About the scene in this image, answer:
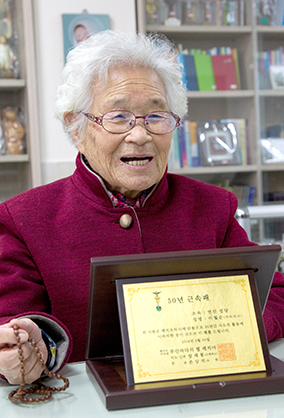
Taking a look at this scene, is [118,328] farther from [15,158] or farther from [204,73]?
[204,73]

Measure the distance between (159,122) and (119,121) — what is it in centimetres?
10

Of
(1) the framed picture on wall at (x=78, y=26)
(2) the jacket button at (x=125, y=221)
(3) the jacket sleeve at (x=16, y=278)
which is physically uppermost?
(1) the framed picture on wall at (x=78, y=26)

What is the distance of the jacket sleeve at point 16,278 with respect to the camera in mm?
1020

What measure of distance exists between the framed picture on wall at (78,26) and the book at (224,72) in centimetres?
82

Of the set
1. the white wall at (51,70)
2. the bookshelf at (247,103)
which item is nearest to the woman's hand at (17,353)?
the white wall at (51,70)

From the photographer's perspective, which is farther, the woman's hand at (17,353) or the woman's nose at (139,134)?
the woman's nose at (139,134)

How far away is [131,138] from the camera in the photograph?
1.12 meters

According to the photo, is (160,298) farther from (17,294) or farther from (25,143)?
(25,143)

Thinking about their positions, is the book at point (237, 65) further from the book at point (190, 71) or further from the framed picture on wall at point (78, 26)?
the framed picture on wall at point (78, 26)

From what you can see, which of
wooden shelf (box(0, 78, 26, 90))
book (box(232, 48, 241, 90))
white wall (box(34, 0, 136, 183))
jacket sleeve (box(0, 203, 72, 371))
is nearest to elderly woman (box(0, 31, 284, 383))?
jacket sleeve (box(0, 203, 72, 371))

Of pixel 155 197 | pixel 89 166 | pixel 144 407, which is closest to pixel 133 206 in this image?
pixel 155 197

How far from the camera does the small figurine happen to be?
280 centimetres

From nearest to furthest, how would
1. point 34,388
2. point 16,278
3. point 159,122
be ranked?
point 34,388
point 16,278
point 159,122

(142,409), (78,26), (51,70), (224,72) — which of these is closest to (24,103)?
(51,70)
